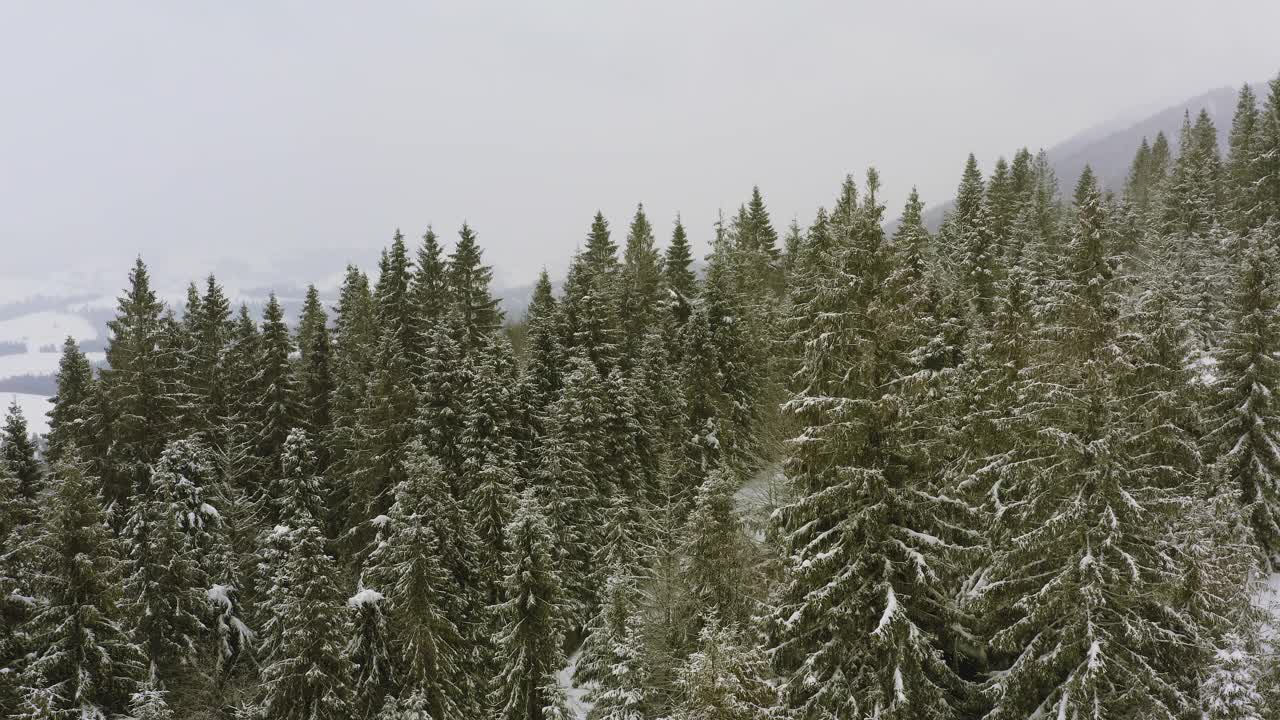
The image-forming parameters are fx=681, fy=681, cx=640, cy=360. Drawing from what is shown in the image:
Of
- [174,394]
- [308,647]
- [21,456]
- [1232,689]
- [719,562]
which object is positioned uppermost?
[174,394]

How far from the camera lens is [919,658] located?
1317 centimetres

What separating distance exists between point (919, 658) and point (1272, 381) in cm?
2046

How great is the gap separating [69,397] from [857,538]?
46688mm

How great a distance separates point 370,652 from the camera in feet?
80.9

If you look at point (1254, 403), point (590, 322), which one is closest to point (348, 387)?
point (590, 322)

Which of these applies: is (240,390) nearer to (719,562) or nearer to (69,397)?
(69,397)

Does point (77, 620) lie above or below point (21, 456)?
below

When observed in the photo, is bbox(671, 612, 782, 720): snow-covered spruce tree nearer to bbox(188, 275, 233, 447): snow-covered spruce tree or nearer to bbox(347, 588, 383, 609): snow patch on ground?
bbox(347, 588, 383, 609): snow patch on ground

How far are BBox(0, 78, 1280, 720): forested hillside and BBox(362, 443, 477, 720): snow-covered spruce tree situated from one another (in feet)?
0.54

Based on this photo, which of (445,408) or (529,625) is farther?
(445,408)

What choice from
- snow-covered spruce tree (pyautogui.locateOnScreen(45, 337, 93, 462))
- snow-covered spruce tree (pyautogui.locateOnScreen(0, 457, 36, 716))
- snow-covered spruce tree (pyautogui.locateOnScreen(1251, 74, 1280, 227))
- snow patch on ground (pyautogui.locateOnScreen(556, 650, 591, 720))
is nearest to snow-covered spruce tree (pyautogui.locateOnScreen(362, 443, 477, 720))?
snow patch on ground (pyautogui.locateOnScreen(556, 650, 591, 720))

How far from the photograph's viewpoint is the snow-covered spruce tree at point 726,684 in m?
14.1

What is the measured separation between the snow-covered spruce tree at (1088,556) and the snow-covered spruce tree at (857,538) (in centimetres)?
197

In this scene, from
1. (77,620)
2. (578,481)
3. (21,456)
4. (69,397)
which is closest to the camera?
(77,620)
